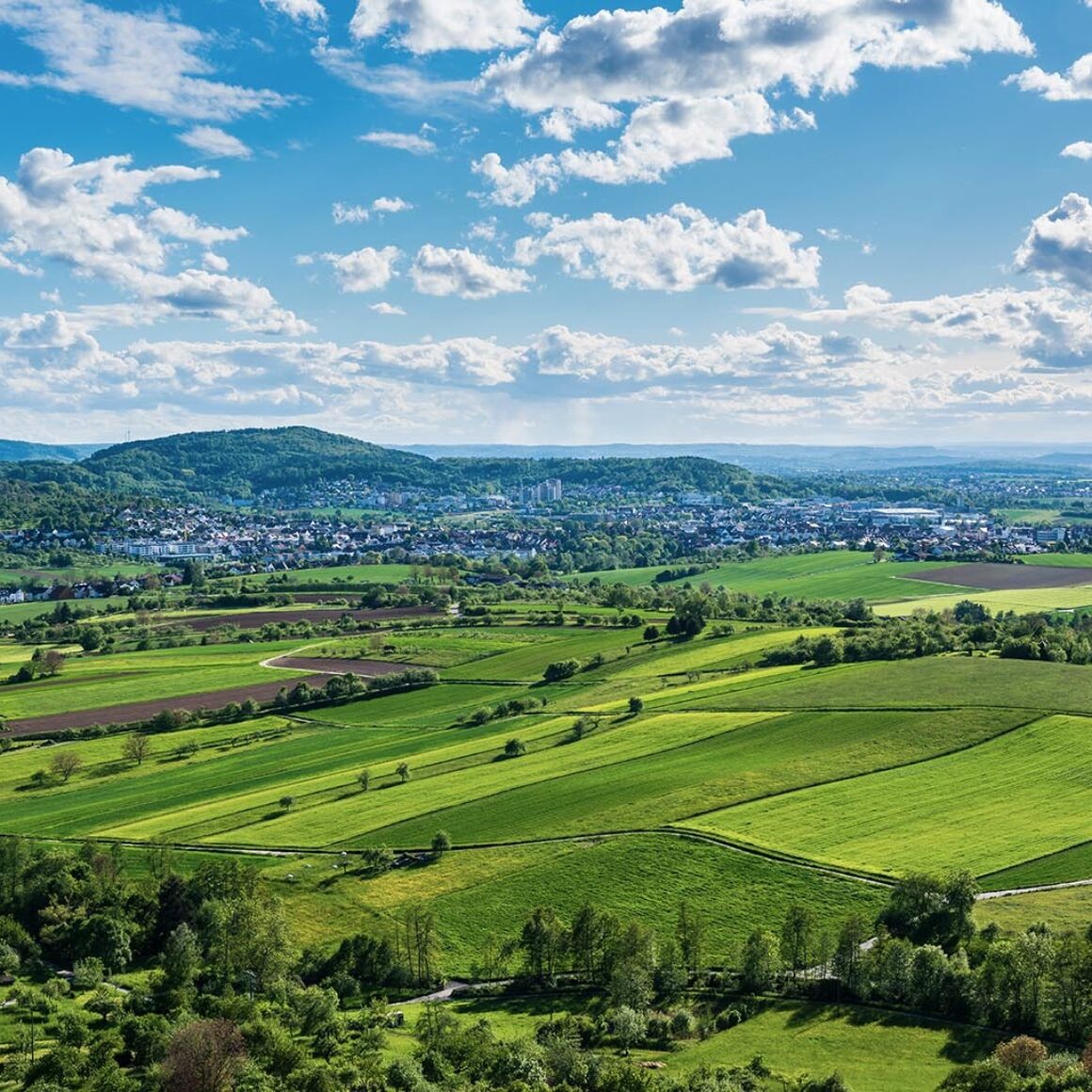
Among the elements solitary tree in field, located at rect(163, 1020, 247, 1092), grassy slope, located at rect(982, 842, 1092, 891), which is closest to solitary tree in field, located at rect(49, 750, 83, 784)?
solitary tree in field, located at rect(163, 1020, 247, 1092)

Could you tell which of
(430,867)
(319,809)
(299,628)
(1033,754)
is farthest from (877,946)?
(299,628)

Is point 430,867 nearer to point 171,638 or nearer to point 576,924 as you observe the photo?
point 576,924

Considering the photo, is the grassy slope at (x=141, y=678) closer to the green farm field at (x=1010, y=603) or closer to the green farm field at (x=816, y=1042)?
the green farm field at (x=816, y=1042)

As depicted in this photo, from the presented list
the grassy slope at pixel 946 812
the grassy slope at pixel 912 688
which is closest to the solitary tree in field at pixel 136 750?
the grassy slope at pixel 912 688

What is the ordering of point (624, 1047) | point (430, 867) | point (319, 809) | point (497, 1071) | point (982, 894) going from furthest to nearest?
point (319, 809), point (430, 867), point (982, 894), point (624, 1047), point (497, 1071)

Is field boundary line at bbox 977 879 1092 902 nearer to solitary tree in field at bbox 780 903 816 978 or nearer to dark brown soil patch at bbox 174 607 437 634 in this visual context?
solitary tree in field at bbox 780 903 816 978
